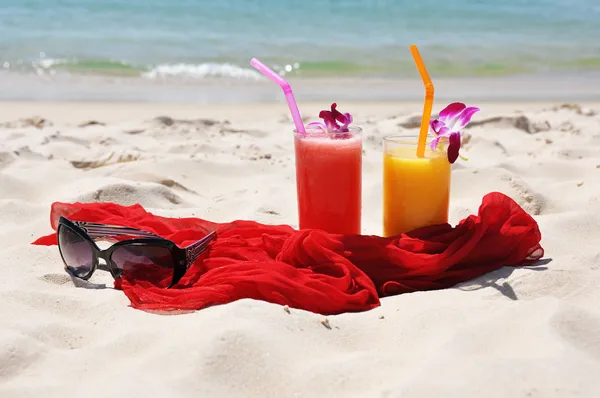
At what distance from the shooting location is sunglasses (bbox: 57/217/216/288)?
2.08 m

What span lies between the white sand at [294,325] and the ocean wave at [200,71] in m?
5.23

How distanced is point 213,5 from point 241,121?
1221cm

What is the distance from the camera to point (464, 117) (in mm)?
2049

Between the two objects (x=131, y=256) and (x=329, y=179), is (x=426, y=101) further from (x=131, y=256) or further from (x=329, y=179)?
(x=131, y=256)

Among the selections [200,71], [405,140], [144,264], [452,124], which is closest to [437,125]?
[452,124]

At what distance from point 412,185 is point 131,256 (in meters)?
0.97

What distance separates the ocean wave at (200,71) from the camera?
8539 mm

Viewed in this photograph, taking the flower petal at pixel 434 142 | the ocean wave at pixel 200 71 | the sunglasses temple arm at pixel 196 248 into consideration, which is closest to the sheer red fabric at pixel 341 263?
the sunglasses temple arm at pixel 196 248

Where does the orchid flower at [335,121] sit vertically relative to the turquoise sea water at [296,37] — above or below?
below

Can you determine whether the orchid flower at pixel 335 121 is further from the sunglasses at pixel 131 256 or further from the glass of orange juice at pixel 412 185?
the sunglasses at pixel 131 256

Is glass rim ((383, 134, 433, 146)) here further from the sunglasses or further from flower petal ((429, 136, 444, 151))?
the sunglasses

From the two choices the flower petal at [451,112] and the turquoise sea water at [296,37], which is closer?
the flower petal at [451,112]

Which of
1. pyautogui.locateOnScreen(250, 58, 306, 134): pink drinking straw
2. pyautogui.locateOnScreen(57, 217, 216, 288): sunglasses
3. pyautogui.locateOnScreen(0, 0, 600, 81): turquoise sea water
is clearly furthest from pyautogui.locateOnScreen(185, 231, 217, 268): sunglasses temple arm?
pyautogui.locateOnScreen(0, 0, 600, 81): turquoise sea water

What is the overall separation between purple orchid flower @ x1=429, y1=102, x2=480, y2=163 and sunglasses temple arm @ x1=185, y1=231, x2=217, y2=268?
84 centimetres
